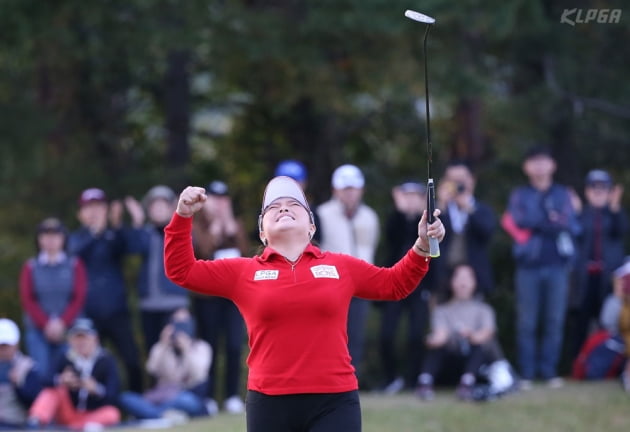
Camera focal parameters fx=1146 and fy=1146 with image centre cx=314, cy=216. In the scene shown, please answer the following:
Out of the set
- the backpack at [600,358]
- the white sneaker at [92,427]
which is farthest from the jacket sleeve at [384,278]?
the backpack at [600,358]

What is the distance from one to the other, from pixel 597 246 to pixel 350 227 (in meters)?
2.86

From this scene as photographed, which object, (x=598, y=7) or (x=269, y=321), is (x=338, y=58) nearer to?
(x=598, y=7)

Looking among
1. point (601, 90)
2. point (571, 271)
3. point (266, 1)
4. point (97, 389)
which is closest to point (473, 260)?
point (571, 271)

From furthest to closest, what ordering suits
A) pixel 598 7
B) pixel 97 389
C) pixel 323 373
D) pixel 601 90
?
pixel 601 90 < pixel 598 7 < pixel 97 389 < pixel 323 373

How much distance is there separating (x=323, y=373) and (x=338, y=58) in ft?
30.0

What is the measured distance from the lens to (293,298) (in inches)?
194

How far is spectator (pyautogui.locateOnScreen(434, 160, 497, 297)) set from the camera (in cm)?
1060

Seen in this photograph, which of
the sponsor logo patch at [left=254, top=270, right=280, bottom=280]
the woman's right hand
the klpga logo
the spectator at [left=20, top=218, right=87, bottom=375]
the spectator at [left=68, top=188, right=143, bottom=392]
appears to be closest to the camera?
the woman's right hand

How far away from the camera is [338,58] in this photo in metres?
13.7

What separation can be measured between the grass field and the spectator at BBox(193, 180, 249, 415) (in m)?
0.52

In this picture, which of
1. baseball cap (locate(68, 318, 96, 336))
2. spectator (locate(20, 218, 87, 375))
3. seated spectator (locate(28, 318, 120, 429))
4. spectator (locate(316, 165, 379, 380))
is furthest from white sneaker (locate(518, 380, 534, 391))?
spectator (locate(20, 218, 87, 375))

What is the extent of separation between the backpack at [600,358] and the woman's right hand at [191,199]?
696 cm

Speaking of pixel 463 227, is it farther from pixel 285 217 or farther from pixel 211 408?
pixel 285 217

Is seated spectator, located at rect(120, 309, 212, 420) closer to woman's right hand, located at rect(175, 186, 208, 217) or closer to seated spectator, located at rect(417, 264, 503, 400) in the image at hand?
seated spectator, located at rect(417, 264, 503, 400)
